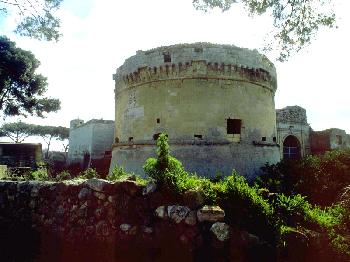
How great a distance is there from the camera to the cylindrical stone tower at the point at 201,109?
13078mm

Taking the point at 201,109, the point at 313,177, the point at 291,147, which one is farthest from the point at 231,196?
the point at 291,147

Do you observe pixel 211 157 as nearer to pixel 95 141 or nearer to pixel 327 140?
pixel 95 141

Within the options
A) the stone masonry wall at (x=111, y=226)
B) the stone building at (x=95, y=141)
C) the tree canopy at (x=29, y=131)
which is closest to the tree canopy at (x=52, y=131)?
the tree canopy at (x=29, y=131)

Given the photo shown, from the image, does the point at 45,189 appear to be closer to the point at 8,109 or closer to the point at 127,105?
the point at 127,105

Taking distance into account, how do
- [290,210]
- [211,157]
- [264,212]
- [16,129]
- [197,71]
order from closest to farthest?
[264,212] → [290,210] → [211,157] → [197,71] → [16,129]

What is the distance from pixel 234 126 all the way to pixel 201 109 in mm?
1666

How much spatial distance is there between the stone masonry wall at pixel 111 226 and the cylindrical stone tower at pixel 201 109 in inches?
285

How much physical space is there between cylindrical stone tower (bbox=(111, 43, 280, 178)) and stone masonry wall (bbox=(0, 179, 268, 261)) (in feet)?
23.7

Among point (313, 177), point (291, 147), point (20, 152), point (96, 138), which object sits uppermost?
point (96, 138)

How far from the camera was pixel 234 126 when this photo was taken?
13.7 m

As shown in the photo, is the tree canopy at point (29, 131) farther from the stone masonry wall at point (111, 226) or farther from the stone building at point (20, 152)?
the stone masonry wall at point (111, 226)

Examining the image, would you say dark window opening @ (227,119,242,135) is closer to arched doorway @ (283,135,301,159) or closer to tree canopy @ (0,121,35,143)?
arched doorway @ (283,135,301,159)

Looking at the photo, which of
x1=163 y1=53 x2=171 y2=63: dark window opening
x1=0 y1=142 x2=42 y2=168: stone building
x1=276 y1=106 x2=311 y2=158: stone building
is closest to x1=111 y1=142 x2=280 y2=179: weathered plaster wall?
x1=163 y1=53 x2=171 y2=63: dark window opening

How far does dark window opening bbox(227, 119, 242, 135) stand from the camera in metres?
13.6
